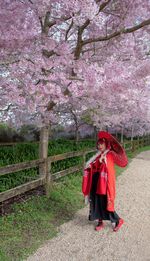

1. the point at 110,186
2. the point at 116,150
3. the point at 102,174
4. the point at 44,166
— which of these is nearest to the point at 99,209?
the point at 110,186

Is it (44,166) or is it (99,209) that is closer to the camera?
(99,209)

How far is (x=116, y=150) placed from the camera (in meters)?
4.99

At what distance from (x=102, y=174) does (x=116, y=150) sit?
0.49 m

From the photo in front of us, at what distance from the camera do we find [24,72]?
477 cm

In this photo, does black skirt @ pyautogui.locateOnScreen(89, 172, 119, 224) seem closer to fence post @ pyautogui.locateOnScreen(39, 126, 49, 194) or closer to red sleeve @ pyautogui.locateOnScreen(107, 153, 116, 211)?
red sleeve @ pyautogui.locateOnScreen(107, 153, 116, 211)

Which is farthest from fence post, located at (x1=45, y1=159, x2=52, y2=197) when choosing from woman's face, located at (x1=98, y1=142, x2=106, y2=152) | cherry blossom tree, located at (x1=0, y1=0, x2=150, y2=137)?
woman's face, located at (x1=98, y1=142, x2=106, y2=152)

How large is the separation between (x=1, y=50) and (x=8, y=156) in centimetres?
238

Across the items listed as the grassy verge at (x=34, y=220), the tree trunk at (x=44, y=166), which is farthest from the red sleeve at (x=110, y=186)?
the tree trunk at (x=44, y=166)

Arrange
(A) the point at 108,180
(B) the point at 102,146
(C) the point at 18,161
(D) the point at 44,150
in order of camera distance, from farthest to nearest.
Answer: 1. (D) the point at 44,150
2. (C) the point at 18,161
3. (B) the point at 102,146
4. (A) the point at 108,180

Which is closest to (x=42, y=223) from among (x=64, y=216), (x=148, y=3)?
(x=64, y=216)

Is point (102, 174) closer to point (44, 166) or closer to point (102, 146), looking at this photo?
point (102, 146)

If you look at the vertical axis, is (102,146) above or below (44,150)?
above

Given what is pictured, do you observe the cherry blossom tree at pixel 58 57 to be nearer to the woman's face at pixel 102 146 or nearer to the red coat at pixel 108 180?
the woman's face at pixel 102 146

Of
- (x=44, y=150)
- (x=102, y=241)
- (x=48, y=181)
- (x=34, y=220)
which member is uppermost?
(x=44, y=150)
